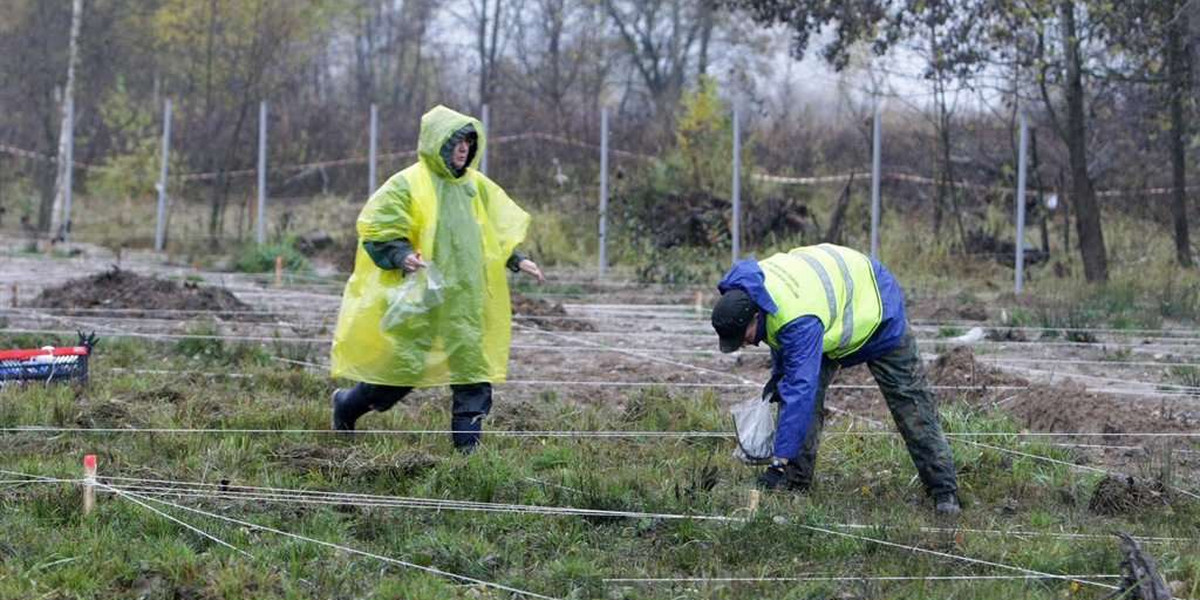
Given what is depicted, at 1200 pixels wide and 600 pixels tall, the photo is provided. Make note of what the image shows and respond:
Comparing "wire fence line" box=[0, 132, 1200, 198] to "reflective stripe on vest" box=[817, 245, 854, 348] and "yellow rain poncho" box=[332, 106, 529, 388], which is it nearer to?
"yellow rain poncho" box=[332, 106, 529, 388]

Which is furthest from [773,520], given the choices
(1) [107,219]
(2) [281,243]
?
(1) [107,219]

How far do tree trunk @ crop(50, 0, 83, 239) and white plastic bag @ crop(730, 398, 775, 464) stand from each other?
17050 mm

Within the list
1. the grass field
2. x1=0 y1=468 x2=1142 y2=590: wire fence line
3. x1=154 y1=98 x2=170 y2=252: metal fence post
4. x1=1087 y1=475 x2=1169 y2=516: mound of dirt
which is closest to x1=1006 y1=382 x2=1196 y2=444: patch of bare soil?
the grass field

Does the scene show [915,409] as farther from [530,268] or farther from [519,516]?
[530,268]

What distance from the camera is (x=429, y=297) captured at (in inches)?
265

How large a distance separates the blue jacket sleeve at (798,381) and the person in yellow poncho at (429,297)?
1.74 meters

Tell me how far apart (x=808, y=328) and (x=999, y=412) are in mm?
2526

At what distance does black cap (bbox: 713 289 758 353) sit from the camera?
5512mm

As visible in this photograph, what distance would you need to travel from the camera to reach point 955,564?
498 cm

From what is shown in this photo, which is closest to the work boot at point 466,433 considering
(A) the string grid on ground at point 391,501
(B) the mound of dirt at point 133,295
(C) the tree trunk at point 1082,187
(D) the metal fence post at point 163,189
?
(A) the string grid on ground at point 391,501

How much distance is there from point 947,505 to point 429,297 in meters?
2.51

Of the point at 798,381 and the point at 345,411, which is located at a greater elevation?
the point at 798,381

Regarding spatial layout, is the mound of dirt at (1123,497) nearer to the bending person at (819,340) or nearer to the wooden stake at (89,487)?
the bending person at (819,340)

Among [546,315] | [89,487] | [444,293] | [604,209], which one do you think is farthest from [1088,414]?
[604,209]
